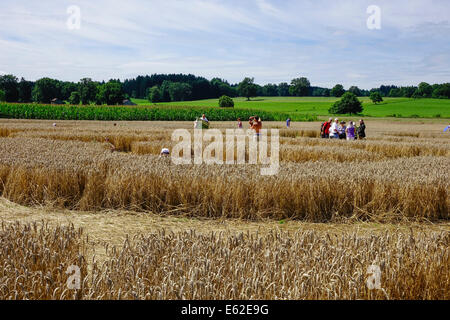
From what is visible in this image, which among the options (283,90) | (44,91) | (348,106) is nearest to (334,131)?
(348,106)

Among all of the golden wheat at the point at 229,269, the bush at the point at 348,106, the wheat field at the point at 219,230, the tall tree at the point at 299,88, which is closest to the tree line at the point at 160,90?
the tall tree at the point at 299,88

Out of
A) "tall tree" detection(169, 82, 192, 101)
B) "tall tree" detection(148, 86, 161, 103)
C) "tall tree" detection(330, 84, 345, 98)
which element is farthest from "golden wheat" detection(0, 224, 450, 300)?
"tall tree" detection(330, 84, 345, 98)

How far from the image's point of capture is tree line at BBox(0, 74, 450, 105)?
110562 mm

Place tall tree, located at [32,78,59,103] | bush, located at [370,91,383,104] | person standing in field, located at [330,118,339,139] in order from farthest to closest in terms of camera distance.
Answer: tall tree, located at [32,78,59,103] → bush, located at [370,91,383,104] → person standing in field, located at [330,118,339,139]

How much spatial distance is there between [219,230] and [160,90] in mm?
138182

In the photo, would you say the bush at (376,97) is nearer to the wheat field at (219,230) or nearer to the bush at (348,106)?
the bush at (348,106)

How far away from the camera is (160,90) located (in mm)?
140750

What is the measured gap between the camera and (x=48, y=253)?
4293mm

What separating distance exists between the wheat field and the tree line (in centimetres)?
10158

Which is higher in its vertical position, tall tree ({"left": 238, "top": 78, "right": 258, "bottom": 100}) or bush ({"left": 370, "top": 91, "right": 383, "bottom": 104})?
tall tree ({"left": 238, "top": 78, "right": 258, "bottom": 100})

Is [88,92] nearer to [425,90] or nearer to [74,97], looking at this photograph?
[74,97]

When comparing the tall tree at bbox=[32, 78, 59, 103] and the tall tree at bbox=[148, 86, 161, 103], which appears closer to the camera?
the tall tree at bbox=[32, 78, 59, 103]

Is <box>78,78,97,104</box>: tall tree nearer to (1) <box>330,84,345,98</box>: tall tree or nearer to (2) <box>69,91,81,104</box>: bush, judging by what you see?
(2) <box>69,91,81,104</box>: bush

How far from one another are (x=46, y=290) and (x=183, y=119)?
6182cm
